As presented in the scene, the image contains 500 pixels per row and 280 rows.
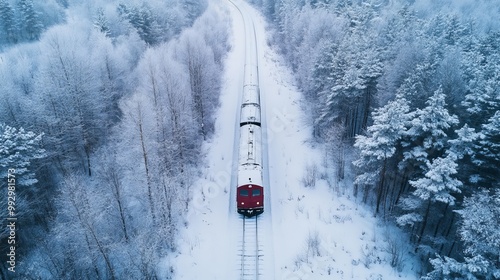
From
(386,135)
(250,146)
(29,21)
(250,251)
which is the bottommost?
(250,251)

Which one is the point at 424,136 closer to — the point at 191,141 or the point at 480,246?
the point at 480,246

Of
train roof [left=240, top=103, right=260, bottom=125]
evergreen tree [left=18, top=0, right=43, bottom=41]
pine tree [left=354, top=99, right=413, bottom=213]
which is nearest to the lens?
pine tree [left=354, top=99, right=413, bottom=213]

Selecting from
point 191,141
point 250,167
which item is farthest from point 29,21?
point 250,167

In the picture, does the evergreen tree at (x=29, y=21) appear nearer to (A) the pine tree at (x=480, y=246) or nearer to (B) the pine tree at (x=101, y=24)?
(B) the pine tree at (x=101, y=24)

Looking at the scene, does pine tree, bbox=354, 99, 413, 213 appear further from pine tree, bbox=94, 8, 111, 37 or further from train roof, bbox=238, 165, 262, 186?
pine tree, bbox=94, 8, 111, 37

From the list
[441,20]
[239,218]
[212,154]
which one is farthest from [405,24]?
[239,218]

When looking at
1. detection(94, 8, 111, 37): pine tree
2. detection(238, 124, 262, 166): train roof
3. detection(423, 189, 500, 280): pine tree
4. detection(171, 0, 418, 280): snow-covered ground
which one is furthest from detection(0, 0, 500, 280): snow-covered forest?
detection(238, 124, 262, 166): train roof

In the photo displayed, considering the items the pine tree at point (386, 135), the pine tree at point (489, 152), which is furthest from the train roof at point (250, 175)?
the pine tree at point (489, 152)
